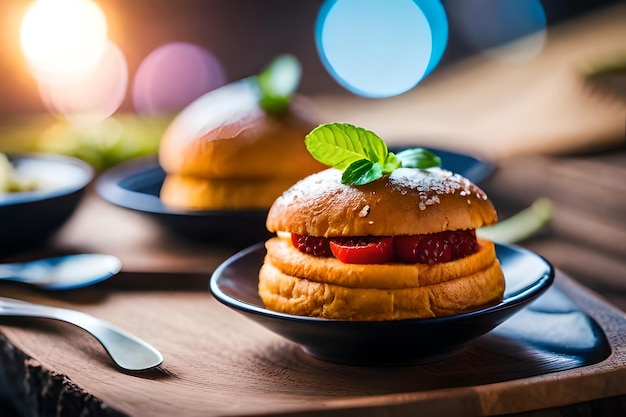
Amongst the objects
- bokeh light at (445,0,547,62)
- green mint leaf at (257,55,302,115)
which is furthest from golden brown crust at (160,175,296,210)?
bokeh light at (445,0,547,62)

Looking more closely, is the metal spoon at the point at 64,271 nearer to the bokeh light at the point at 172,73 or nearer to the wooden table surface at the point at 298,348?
the wooden table surface at the point at 298,348

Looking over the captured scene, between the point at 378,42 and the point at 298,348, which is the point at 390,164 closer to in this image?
the point at 298,348

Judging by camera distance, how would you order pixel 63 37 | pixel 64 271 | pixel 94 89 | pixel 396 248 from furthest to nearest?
pixel 63 37 < pixel 94 89 < pixel 64 271 < pixel 396 248

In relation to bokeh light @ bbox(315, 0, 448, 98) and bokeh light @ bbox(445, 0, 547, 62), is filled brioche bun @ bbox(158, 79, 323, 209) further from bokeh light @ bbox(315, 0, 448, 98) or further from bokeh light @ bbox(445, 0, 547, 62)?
bokeh light @ bbox(315, 0, 448, 98)

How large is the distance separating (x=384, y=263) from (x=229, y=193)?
3.85ft

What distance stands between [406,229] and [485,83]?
147 inches

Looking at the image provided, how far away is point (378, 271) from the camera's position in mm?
1452

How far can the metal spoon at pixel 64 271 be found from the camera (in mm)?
2119

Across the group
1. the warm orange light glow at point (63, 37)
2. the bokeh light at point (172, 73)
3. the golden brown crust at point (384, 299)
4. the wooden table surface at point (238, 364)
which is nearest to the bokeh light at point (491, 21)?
the bokeh light at point (172, 73)

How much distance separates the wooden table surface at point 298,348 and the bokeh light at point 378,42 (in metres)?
3.73

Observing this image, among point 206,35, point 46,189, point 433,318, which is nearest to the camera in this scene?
point 433,318

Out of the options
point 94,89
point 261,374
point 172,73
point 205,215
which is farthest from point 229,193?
point 94,89

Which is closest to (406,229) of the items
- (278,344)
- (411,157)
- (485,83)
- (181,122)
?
(411,157)

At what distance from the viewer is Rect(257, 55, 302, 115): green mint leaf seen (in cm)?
272
